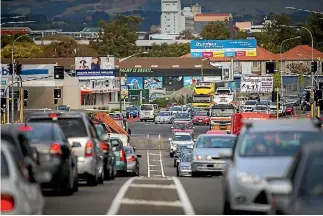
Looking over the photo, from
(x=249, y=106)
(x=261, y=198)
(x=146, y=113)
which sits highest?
(x=261, y=198)

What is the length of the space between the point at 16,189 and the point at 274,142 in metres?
6.90

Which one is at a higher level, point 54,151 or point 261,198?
point 54,151

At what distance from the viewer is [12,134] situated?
17.4 meters

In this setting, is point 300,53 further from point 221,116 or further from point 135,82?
point 221,116

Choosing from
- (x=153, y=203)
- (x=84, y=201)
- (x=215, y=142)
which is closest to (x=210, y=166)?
(x=215, y=142)

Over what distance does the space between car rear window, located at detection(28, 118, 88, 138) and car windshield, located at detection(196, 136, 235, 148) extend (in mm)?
8445

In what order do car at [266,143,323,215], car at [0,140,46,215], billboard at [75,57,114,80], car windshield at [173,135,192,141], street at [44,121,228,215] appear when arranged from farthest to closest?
1. billboard at [75,57,114,80]
2. car windshield at [173,135,192,141]
3. street at [44,121,228,215]
4. car at [0,140,46,215]
5. car at [266,143,323,215]

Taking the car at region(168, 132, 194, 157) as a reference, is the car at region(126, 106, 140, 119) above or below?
below

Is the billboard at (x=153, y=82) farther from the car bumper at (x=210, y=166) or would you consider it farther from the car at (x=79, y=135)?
the car at (x=79, y=135)

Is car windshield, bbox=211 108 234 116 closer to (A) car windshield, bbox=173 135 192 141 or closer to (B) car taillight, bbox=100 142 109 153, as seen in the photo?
(A) car windshield, bbox=173 135 192 141

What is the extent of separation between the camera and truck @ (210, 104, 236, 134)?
3499 inches

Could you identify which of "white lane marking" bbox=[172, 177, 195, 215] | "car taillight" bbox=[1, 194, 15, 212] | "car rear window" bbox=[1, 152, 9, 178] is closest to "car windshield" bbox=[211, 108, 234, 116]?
"white lane marking" bbox=[172, 177, 195, 215]

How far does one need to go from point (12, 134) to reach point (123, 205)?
4.16 metres

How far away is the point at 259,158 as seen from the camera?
18484 mm
